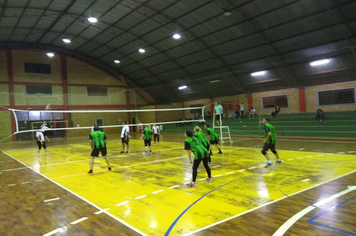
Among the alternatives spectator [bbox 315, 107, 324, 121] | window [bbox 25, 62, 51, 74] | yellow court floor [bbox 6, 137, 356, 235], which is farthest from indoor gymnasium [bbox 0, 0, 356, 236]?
spectator [bbox 315, 107, 324, 121]

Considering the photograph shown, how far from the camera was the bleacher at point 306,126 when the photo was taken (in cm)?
1694

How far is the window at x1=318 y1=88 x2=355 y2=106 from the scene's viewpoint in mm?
20156

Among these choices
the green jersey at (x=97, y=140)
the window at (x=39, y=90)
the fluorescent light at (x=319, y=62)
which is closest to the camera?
the green jersey at (x=97, y=140)

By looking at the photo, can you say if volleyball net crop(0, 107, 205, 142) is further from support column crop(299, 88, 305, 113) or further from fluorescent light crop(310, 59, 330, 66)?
fluorescent light crop(310, 59, 330, 66)

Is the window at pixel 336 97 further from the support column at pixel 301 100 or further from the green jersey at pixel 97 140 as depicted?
the green jersey at pixel 97 140

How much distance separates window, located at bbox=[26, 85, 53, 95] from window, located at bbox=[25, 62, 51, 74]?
1736mm

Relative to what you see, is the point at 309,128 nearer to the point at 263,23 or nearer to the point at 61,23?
the point at 263,23

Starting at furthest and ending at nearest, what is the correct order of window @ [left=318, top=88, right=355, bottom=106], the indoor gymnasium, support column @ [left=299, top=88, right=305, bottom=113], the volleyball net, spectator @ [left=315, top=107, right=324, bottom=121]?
the volleyball net < support column @ [left=299, top=88, right=305, bottom=113] < window @ [left=318, top=88, right=355, bottom=106] < spectator @ [left=315, top=107, right=324, bottom=121] < the indoor gymnasium

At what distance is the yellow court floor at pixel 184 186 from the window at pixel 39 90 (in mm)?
22131

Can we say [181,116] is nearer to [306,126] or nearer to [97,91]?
[97,91]

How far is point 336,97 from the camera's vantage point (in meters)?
21.1

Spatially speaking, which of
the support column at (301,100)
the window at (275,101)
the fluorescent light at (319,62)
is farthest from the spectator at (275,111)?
the fluorescent light at (319,62)

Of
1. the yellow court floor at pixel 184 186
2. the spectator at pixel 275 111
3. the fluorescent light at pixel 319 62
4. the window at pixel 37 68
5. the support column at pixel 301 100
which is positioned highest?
the window at pixel 37 68

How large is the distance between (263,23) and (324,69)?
648 centimetres
